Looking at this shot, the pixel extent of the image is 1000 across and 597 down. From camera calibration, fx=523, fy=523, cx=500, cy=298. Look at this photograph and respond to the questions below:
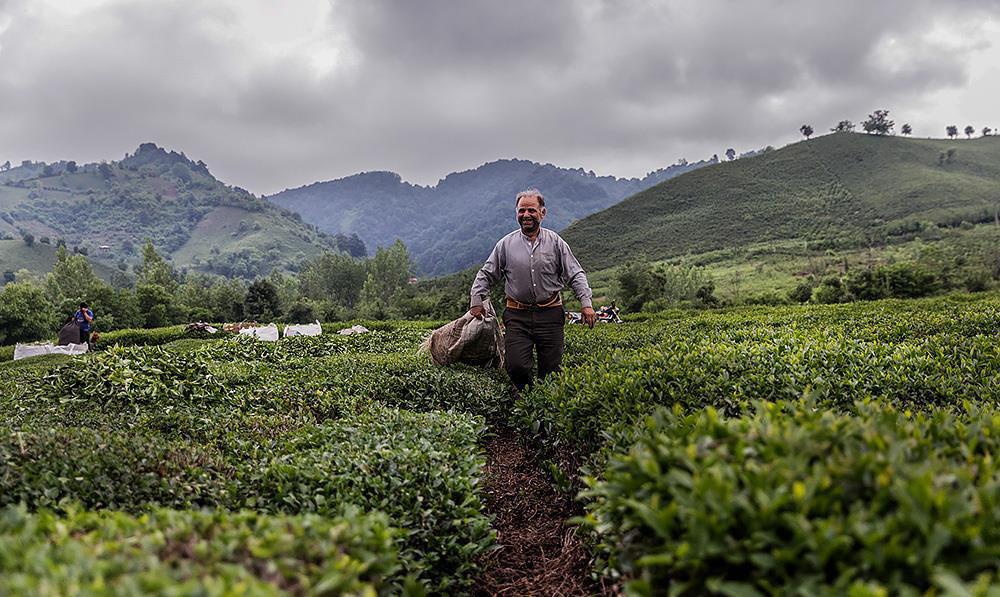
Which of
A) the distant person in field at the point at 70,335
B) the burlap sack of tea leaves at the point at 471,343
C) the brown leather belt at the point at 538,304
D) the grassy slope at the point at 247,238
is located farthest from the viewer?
the grassy slope at the point at 247,238

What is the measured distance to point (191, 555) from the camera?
1.52 meters

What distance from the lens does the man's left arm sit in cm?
564

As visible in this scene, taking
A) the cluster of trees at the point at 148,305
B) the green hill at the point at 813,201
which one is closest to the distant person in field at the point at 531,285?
the cluster of trees at the point at 148,305

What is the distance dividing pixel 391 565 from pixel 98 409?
13.9ft

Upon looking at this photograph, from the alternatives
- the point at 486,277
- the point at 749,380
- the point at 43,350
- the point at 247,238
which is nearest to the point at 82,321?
the point at 43,350

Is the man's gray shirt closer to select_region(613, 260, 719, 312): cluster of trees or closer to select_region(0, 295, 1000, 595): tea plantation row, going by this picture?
select_region(0, 295, 1000, 595): tea plantation row

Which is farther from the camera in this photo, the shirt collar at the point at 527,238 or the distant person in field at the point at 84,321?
the distant person in field at the point at 84,321

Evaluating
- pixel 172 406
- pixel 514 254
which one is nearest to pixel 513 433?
pixel 514 254

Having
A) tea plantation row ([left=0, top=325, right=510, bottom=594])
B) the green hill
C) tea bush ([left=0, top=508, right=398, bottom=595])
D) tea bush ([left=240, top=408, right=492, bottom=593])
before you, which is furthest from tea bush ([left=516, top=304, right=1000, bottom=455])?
the green hill

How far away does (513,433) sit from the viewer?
569 cm

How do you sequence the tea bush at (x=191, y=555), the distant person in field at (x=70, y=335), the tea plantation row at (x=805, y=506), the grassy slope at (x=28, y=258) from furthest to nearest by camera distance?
1. the grassy slope at (x=28, y=258)
2. the distant person in field at (x=70, y=335)
3. the tea plantation row at (x=805, y=506)
4. the tea bush at (x=191, y=555)

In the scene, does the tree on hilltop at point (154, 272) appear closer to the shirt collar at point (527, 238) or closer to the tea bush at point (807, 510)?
the shirt collar at point (527, 238)

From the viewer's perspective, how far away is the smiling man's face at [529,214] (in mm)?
5660

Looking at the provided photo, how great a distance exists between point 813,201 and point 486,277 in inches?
3947
